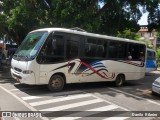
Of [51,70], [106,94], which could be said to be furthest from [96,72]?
[51,70]

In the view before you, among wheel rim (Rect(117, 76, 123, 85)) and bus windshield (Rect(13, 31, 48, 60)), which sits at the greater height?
bus windshield (Rect(13, 31, 48, 60))

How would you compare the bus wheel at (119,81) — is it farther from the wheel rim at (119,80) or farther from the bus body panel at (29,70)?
the bus body panel at (29,70)

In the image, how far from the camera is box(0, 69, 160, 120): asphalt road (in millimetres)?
8688

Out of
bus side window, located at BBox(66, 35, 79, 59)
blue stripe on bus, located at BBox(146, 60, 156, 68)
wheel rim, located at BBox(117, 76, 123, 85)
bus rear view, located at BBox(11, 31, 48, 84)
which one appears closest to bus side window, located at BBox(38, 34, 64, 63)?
bus rear view, located at BBox(11, 31, 48, 84)

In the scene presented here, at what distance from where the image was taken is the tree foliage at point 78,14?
1662 cm

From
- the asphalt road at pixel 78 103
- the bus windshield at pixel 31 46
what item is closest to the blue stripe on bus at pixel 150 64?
the asphalt road at pixel 78 103

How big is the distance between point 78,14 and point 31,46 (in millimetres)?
5416

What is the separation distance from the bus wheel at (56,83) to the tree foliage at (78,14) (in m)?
5.09

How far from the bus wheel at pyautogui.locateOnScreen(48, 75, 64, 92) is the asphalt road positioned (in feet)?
0.85

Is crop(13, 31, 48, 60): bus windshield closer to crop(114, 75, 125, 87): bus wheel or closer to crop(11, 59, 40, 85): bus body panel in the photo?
crop(11, 59, 40, 85): bus body panel

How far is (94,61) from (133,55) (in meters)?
3.32

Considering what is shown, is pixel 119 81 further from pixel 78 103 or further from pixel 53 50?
pixel 78 103

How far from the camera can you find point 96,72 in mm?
13828

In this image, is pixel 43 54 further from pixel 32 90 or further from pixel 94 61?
pixel 94 61
